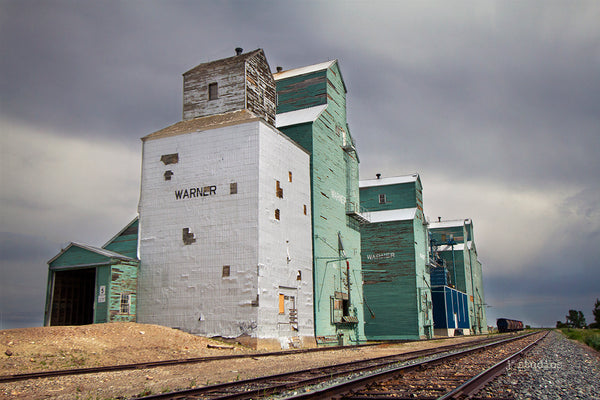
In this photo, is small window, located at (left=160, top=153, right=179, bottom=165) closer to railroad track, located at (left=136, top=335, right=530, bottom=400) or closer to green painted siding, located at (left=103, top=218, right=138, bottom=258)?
green painted siding, located at (left=103, top=218, right=138, bottom=258)

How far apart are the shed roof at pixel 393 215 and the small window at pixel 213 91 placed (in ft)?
66.2

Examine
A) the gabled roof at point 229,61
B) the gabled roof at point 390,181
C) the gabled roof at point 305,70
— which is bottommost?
the gabled roof at point 390,181

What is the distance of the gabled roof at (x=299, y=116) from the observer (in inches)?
1164

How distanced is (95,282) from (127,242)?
3304mm

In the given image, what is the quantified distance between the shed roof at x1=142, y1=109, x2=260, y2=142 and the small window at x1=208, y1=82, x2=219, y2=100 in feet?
4.10

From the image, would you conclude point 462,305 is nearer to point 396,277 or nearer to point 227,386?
point 396,277

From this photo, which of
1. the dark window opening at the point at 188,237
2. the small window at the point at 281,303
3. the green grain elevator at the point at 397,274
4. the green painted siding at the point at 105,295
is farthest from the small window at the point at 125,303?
the green grain elevator at the point at 397,274

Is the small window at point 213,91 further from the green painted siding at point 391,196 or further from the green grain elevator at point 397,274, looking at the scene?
the green painted siding at point 391,196

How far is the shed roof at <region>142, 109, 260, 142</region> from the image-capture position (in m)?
24.5

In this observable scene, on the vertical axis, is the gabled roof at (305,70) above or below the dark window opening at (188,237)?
above

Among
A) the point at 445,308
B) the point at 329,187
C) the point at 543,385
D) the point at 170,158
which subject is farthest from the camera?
the point at 445,308

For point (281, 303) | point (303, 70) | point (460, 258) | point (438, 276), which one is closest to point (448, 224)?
point (460, 258)

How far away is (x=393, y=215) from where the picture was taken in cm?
4294

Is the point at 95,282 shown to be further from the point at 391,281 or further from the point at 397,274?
the point at 397,274
